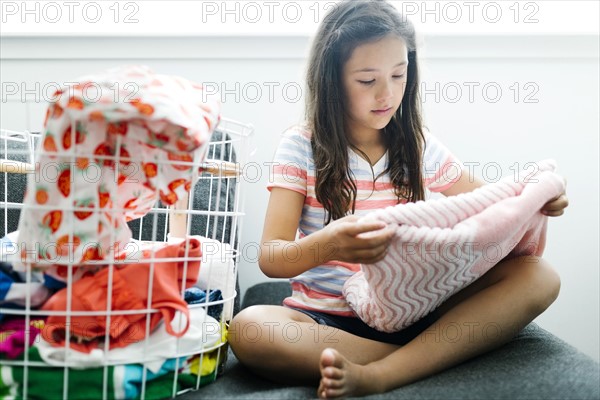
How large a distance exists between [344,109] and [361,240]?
0.40 m

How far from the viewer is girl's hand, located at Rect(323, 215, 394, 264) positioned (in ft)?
2.21

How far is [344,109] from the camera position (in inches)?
40.4

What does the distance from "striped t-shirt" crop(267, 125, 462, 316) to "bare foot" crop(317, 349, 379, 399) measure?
0.22 metres

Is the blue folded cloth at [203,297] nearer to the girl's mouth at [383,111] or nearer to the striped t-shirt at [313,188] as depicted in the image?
the striped t-shirt at [313,188]

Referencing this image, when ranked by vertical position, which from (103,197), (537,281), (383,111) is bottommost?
(537,281)

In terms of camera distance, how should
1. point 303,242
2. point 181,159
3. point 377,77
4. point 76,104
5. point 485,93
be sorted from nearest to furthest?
point 76,104, point 181,159, point 303,242, point 377,77, point 485,93

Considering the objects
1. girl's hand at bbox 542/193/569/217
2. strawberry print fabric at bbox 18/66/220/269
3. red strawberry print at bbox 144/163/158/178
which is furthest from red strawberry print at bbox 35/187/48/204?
girl's hand at bbox 542/193/569/217

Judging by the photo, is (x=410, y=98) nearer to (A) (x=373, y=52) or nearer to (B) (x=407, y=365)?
(A) (x=373, y=52)

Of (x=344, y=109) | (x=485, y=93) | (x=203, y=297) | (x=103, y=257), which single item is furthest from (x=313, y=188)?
(x=485, y=93)

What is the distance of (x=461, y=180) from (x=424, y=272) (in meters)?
0.37

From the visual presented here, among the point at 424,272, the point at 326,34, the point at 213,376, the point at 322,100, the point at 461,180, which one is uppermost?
the point at 326,34

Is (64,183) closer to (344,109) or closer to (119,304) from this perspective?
(119,304)

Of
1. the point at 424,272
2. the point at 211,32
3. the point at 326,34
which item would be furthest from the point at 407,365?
the point at 211,32

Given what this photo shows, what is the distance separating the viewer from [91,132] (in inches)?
24.9
